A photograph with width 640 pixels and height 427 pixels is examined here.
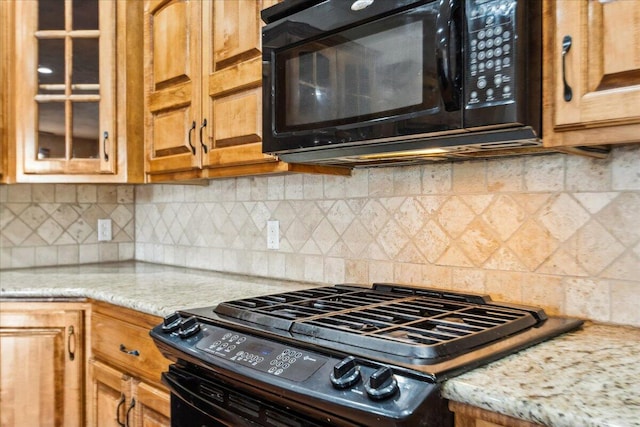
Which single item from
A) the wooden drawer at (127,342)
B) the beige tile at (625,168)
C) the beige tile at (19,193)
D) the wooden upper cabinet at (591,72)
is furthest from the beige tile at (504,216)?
the beige tile at (19,193)

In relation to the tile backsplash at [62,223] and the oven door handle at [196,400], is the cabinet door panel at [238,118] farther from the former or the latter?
the tile backsplash at [62,223]

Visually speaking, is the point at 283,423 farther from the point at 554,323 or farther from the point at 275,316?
the point at 554,323

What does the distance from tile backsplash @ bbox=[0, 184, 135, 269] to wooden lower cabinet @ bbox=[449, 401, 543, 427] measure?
2360 mm

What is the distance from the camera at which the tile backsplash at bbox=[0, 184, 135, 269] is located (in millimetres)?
2549

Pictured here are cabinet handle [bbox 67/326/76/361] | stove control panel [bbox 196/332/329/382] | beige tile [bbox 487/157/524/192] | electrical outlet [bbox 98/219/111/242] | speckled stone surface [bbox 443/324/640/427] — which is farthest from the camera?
electrical outlet [bbox 98/219/111/242]

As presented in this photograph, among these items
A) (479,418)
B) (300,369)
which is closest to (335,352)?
(300,369)

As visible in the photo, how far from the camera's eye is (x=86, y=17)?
2322 mm

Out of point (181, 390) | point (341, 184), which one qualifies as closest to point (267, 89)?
point (341, 184)

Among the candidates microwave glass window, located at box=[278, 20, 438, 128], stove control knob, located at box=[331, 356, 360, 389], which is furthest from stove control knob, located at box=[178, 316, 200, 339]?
microwave glass window, located at box=[278, 20, 438, 128]

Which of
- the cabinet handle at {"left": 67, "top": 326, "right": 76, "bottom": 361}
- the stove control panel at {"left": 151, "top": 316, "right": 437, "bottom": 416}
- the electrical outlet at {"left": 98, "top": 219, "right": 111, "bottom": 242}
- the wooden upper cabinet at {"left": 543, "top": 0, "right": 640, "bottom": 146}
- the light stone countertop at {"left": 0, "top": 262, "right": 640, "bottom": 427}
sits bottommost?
the cabinet handle at {"left": 67, "top": 326, "right": 76, "bottom": 361}

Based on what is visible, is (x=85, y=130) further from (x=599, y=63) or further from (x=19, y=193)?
(x=599, y=63)

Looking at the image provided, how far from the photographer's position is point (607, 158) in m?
1.26

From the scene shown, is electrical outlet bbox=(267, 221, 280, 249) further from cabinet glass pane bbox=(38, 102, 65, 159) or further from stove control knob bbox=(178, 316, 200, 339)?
cabinet glass pane bbox=(38, 102, 65, 159)

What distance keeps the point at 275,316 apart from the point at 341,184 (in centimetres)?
73
